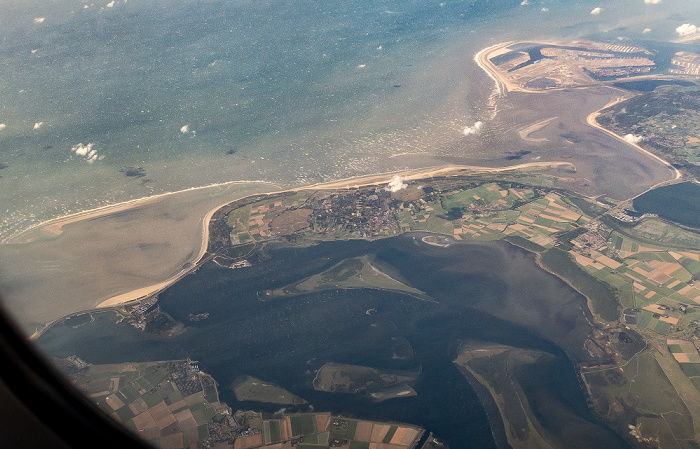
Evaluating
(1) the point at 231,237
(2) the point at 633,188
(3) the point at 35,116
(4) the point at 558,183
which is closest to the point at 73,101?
(3) the point at 35,116

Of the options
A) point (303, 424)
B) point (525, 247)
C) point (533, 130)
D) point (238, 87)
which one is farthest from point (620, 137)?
point (303, 424)

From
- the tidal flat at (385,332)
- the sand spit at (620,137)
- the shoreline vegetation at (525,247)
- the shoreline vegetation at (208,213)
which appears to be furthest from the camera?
the sand spit at (620,137)

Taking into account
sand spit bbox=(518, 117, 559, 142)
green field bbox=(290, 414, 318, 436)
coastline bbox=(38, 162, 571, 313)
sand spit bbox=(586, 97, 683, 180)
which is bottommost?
sand spit bbox=(586, 97, 683, 180)

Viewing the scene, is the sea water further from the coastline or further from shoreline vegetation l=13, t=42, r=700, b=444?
shoreline vegetation l=13, t=42, r=700, b=444

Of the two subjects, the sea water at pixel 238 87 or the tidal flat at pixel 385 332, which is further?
the sea water at pixel 238 87

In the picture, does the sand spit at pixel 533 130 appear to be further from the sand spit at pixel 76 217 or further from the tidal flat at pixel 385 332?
the sand spit at pixel 76 217

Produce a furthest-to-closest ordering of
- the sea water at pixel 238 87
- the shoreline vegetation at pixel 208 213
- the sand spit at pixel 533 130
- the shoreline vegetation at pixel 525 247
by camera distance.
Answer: the sand spit at pixel 533 130
the sea water at pixel 238 87
the shoreline vegetation at pixel 208 213
the shoreline vegetation at pixel 525 247

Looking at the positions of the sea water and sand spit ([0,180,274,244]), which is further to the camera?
the sea water

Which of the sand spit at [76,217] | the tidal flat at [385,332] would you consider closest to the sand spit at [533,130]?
the tidal flat at [385,332]

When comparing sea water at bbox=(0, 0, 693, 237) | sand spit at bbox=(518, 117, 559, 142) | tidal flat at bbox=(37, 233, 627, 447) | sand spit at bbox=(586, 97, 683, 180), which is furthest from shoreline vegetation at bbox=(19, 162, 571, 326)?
sand spit at bbox=(586, 97, 683, 180)

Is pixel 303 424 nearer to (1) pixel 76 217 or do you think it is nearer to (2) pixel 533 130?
(1) pixel 76 217

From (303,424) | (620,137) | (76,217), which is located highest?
(76,217)

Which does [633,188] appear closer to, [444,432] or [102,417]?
[444,432]
